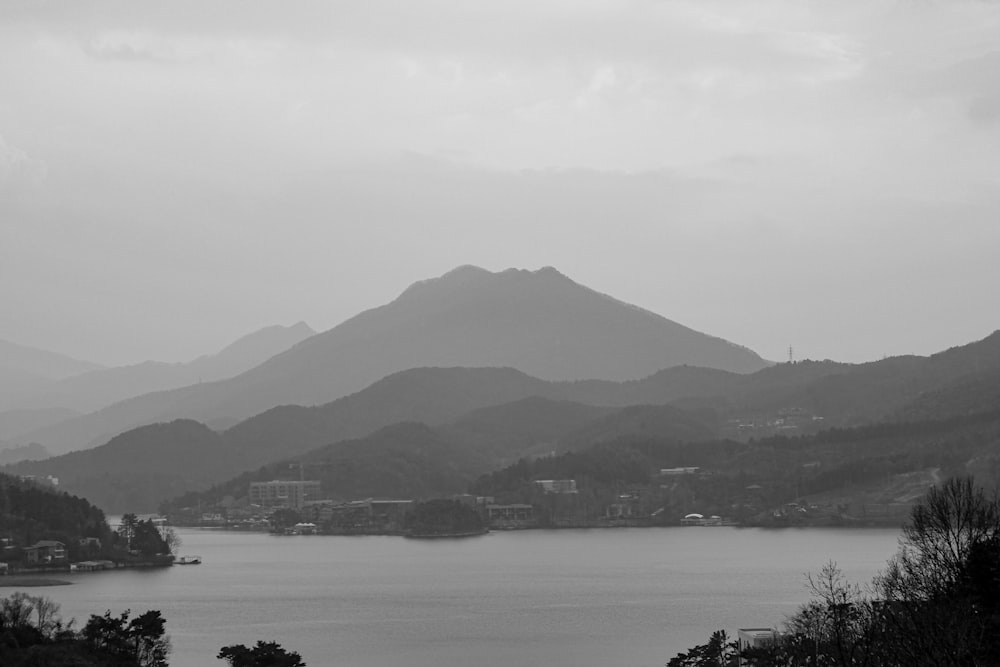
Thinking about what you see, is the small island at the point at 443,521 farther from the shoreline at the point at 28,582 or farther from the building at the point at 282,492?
the shoreline at the point at 28,582

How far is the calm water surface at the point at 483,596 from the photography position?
1303 inches

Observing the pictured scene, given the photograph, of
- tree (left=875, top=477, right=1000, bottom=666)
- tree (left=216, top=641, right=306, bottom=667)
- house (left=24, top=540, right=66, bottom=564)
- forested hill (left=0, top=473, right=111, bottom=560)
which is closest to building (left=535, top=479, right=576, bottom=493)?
forested hill (left=0, top=473, right=111, bottom=560)

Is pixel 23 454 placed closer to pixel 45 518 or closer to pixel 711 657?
pixel 45 518

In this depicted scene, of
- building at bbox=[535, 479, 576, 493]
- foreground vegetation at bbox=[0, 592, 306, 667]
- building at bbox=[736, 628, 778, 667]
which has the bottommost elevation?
building at bbox=[736, 628, 778, 667]

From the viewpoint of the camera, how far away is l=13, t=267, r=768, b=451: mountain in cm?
17688

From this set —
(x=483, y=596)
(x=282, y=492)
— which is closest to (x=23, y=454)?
(x=282, y=492)

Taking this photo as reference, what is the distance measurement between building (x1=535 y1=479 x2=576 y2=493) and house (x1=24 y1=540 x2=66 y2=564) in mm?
40250

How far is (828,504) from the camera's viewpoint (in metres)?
83.0

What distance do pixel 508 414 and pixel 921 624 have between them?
377 ft

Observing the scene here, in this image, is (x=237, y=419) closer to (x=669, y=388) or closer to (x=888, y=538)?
(x=669, y=388)

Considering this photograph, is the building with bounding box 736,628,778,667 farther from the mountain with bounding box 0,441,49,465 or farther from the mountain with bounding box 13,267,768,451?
the mountain with bounding box 13,267,768,451

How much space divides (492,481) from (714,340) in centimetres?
8607

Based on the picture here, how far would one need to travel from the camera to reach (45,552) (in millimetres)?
57375

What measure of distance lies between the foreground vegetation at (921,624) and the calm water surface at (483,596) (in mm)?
6874
